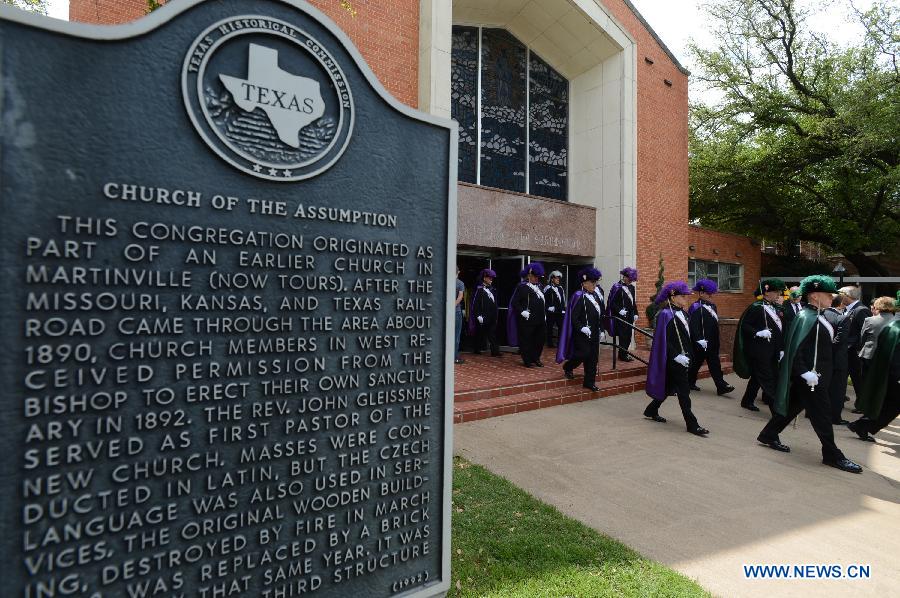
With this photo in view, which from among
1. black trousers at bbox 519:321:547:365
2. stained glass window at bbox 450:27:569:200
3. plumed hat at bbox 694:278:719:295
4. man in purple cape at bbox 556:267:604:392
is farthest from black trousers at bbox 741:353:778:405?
stained glass window at bbox 450:27:569:200

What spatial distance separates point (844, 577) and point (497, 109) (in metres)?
10.9

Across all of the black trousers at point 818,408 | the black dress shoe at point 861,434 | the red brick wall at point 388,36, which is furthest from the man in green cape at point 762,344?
the red brick wall at point 388,36

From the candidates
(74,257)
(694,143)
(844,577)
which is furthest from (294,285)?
(694,143)

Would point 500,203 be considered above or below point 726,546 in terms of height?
above

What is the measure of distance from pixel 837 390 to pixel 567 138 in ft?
29.6

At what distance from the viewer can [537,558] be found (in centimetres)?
315

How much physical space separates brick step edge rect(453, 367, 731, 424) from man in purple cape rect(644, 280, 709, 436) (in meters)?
1.12

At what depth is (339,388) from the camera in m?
1.95

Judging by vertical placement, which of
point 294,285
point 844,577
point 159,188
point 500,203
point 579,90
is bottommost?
point 844,577

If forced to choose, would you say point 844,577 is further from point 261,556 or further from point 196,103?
point 196,103

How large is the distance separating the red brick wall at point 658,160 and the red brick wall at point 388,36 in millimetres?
6108

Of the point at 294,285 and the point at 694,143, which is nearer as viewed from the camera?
the point at 294,285

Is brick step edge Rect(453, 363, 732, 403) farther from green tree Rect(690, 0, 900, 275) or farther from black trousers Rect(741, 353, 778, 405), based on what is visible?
green tree Rect(690, 0, 900, 275)

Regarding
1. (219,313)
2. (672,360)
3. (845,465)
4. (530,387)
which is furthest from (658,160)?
(219,313)
